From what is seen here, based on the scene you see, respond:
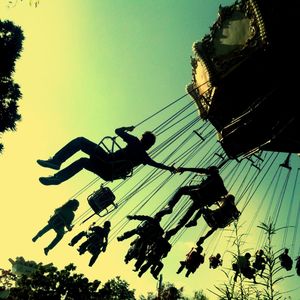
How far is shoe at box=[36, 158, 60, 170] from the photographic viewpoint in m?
7.66

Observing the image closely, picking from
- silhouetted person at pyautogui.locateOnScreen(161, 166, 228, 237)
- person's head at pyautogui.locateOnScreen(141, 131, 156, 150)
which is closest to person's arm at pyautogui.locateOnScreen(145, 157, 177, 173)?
person's head at pyautogui.locateOnScreen(141, 131, 156, 150)

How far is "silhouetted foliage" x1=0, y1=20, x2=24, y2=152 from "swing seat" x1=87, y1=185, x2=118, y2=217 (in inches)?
180

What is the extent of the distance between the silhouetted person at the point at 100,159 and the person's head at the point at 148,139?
0.13 meters

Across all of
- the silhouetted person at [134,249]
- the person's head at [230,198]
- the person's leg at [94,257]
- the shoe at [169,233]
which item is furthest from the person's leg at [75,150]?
the person's head at [230,198]

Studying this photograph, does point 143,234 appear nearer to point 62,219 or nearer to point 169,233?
point 169,233

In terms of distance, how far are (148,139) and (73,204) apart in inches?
103

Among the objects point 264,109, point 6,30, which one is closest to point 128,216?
point 264,109

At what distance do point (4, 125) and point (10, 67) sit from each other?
79.3 inches

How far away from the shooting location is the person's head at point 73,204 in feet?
29.3

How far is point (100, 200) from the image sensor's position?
845cm

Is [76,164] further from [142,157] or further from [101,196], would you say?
[142,157]

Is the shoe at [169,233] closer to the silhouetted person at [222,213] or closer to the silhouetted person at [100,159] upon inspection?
the silhouetted person at [222,213]

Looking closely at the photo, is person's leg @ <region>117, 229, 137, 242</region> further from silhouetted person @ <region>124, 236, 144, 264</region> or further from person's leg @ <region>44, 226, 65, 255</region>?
person's leg @ <region>44, 226, 65, 255</region>

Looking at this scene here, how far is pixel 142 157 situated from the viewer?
8.39 metres
